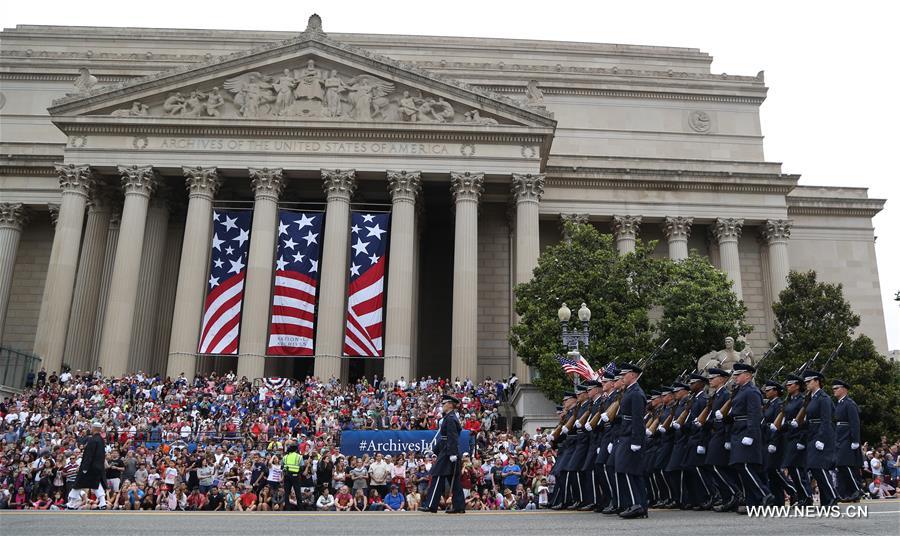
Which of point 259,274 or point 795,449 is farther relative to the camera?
point 259,274

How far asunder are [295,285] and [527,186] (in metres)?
12.0

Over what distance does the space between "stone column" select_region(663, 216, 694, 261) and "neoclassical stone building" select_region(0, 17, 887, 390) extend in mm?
76

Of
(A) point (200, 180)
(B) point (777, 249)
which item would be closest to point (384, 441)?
(A) point (200, 180)

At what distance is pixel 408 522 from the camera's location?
1109 cm

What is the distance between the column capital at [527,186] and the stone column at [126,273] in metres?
17.5

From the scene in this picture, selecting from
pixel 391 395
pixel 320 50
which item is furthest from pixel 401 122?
pixel 391 395

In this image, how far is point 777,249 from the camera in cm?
4053

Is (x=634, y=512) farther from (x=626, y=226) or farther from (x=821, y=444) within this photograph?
(x=626, y=226)

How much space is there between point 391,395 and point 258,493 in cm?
1008

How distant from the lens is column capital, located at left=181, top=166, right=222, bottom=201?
1394 inches

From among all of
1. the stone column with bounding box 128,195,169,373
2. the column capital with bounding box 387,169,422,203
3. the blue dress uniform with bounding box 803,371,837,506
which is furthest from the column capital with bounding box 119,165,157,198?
the blue dress uniform with bounding box 803,371,837,506

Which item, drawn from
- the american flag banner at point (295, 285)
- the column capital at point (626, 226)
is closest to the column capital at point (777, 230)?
the column capital at point (626, 226)

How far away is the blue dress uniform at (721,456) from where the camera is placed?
461 inches

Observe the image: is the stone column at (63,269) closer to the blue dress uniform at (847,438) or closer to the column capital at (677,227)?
the column capital at (677,227)
